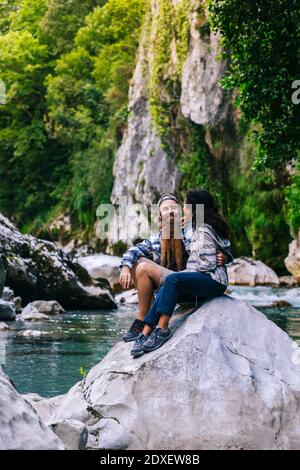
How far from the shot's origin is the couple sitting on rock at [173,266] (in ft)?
18.1

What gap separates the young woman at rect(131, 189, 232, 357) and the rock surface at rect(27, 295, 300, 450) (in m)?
0.12

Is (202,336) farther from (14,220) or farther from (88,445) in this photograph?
(14,220)

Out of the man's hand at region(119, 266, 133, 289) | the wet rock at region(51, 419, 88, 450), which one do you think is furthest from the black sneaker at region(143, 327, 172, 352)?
the wet rock at region(51, 419, 88, 450)

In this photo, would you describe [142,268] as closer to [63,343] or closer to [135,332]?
[135,332]

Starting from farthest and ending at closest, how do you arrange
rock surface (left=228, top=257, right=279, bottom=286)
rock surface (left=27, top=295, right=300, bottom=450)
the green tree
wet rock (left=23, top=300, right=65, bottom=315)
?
rock surface (left=228, top=257, right=279, bottom=286)
wet rock (left=23, top=300, right=65, bottom=315)
the green tree
rock surface (left=27, top=295, right=300, bottom=450)

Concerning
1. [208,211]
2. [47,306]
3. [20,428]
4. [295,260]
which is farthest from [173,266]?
[295,260]

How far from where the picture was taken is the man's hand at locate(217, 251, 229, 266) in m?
5.78

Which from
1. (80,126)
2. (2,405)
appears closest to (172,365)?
(2,405)

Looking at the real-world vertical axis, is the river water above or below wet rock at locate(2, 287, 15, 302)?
below

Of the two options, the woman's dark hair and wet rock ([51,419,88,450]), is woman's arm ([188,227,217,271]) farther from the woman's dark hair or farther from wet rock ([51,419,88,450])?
wet rock ([51,419,88,450])

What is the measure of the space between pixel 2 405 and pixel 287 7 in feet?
32.1

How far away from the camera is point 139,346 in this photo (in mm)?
5480

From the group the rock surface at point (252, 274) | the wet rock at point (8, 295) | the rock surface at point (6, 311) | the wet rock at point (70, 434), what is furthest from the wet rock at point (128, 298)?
the wet rock at point (70, 434)

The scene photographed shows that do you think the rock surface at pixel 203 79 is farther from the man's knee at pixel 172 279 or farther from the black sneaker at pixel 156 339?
the black sneaker at pixel 156 339
